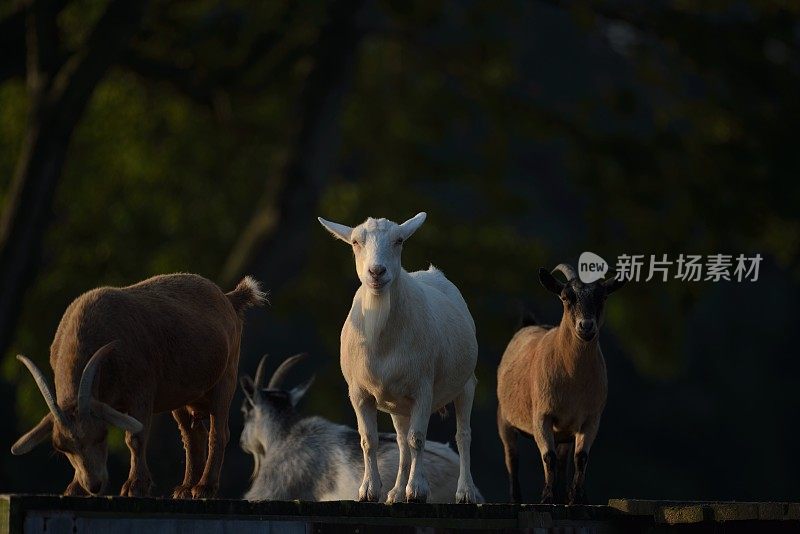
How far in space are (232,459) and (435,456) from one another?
12698 mm

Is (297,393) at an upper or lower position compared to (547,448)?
upper

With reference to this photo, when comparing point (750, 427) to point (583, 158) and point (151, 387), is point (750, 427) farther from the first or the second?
point (151, 387)

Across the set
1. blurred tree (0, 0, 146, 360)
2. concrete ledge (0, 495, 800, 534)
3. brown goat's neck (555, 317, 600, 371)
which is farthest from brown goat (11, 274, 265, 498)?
blurred tree (0, 0, 146, 360)

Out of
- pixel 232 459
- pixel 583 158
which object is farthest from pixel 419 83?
pixel 232 459

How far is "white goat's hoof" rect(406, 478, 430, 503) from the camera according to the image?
29.6ft

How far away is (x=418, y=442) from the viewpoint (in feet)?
30.1

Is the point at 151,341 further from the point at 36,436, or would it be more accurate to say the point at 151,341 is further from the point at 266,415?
the point at 266,415

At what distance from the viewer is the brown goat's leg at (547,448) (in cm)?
1028

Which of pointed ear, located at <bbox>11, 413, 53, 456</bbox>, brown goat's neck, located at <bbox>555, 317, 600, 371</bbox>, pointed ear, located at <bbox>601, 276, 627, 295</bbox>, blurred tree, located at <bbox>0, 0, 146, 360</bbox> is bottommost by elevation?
pointed ear, located at <bbox>11, 413, 53, 456</bbox>

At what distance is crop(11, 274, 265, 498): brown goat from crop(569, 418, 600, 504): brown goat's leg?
2.25 meters

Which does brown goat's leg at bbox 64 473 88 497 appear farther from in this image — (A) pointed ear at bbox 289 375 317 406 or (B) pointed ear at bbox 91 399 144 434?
(A) pointed ear at bbox 289 375 317 406

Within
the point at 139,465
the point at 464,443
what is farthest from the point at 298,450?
the point at 139,465

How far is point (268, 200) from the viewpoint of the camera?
79.7 ft

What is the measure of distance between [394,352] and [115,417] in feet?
5.42
